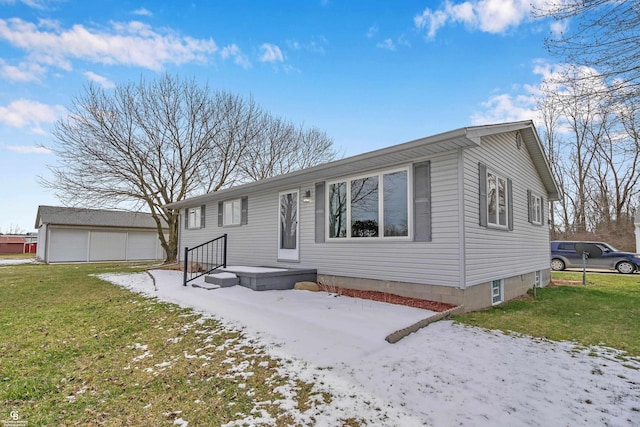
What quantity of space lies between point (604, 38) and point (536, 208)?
6209 millimetres

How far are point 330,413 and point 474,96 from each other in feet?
36.4

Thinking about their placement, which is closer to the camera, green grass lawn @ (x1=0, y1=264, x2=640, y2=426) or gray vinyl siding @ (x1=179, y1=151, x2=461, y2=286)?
green grass lawn @ (x1=0, y1=264, x2=640, y2=426)

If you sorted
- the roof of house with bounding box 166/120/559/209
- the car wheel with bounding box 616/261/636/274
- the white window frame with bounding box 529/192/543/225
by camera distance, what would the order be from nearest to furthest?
the roof of house with bounding box 166/120/559/209, the white window frame with bounding box 529/192/543/225, the car wheel with bounding box 616/261/636/274

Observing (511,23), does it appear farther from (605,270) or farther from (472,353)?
(605,270)

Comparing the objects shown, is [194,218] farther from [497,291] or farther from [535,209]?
[535,209]

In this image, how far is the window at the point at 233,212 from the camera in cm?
1006

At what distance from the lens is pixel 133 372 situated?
10.4ft

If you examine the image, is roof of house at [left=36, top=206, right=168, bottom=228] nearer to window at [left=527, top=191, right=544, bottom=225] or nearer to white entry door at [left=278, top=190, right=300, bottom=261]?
white entry door at [left=278, top=190, right=300, bottom=261]

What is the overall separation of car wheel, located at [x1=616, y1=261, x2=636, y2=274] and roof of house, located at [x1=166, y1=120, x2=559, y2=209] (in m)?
7.27

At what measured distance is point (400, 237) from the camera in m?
6.02

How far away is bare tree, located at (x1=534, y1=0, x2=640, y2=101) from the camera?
406cm

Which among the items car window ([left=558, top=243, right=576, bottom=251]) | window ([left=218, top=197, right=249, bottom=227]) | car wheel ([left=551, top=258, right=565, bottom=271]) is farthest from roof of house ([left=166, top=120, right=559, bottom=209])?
car wheel ([left=551, top=258, right=565, bottom=271])

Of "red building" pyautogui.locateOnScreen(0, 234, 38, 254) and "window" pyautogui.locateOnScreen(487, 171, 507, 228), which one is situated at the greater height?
"window" pyautogui.locateOnScreen(487, 171, 507, 228)

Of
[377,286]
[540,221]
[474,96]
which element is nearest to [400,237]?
[377,286]
